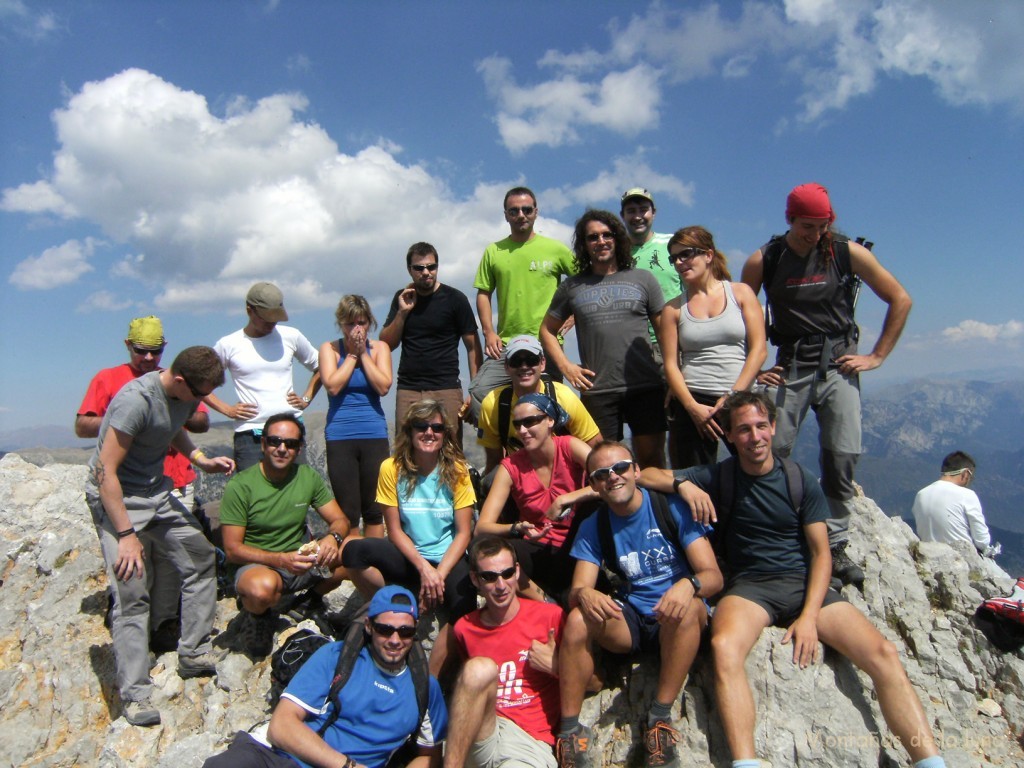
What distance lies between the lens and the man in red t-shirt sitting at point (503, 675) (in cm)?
558

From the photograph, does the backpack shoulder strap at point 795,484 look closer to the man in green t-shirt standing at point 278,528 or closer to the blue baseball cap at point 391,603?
the blue baseball cap at point 391,603

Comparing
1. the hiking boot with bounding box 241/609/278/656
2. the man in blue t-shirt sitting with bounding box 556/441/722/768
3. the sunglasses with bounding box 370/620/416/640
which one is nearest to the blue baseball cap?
the sunglasses with bounding box 370/620/416/640

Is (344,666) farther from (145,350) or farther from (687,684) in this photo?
(145,350)

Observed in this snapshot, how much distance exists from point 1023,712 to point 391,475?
7.12 m

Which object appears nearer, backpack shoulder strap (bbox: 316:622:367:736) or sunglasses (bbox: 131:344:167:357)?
backpack shoulder strap (bbox: 316:622:367:736)

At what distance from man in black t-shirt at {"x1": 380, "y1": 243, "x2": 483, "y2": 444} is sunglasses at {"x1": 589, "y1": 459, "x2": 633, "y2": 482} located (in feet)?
11.3

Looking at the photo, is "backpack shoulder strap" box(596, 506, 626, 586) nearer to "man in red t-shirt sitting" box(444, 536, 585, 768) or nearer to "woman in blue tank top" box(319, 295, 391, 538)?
"man in red t-shirt sitting" box(444, 536, 585, 768)

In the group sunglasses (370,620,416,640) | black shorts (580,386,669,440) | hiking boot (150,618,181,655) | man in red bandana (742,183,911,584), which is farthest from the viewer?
hiking boot (150,618,181,655)

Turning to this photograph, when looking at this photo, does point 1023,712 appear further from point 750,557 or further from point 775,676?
point 750,557

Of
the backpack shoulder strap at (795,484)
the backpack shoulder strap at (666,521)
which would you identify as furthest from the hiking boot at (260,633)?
the backpack shoulder strap at (795,484)

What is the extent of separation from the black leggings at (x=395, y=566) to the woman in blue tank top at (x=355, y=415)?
1584 millimetres

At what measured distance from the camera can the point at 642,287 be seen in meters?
8.39

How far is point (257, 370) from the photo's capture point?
899 cm

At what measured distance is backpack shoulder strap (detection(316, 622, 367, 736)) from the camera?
573 centimetres
